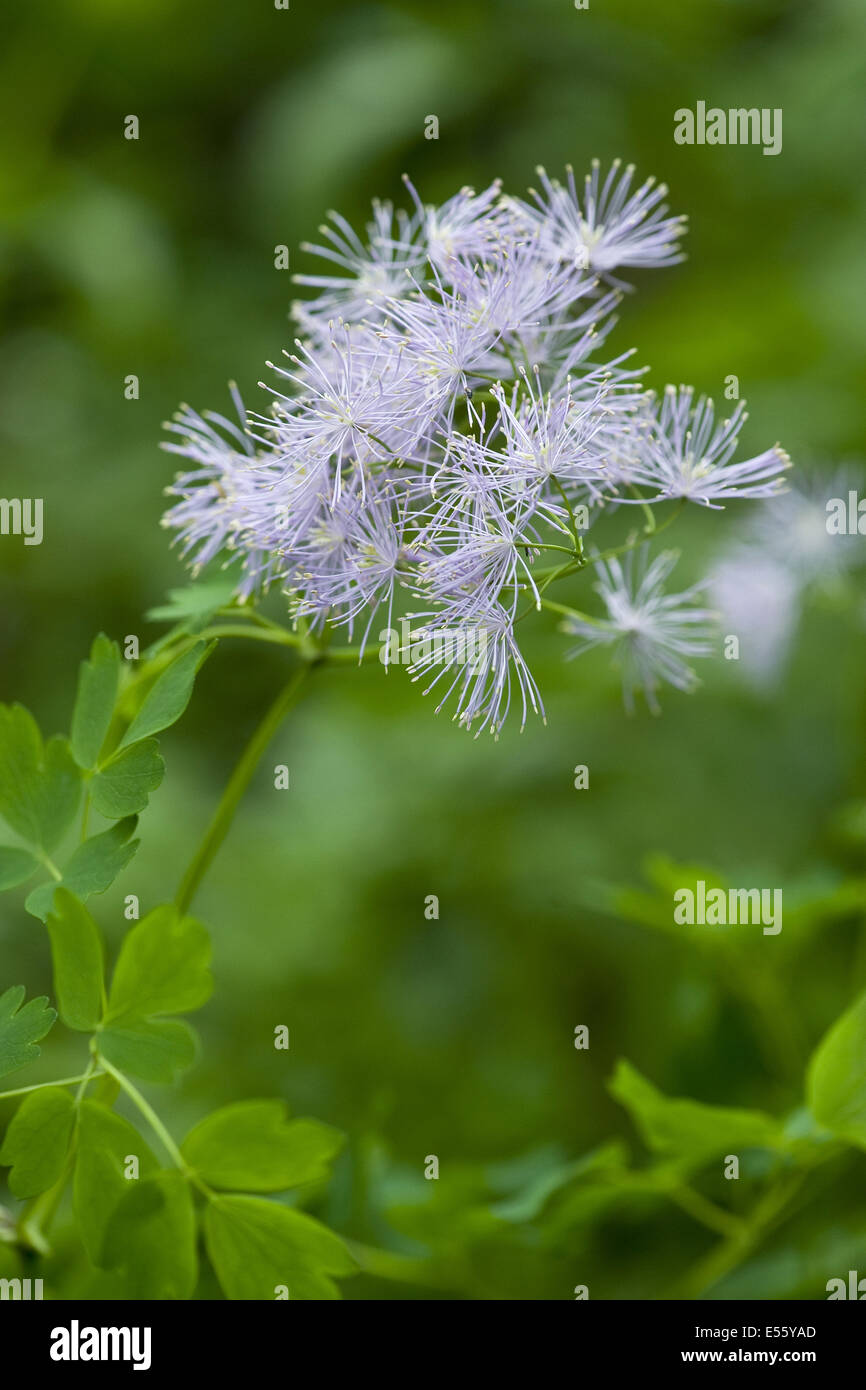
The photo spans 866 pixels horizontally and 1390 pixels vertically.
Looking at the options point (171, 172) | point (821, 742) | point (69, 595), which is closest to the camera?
point (821, 742)

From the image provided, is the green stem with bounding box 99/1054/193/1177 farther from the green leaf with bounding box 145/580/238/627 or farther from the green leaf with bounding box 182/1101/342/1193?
the green leaf with bounding box 145/580/238/627

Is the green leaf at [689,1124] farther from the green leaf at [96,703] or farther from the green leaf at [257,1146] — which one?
the green leaf at [96,703]

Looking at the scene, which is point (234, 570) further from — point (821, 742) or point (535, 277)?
point (821, 742)

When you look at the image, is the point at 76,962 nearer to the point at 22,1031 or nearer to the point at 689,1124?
the point at 22,1031

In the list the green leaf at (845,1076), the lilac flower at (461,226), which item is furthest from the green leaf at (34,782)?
the green leaf at (845,1076)

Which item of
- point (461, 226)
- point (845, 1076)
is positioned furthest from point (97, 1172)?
point (461, 226)
